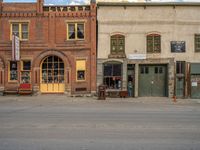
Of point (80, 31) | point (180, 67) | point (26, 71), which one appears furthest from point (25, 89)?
point (180, 67)

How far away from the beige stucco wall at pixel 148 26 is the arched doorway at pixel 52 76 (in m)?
3.75

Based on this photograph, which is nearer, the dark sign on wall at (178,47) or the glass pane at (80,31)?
the dark sign on wall at (178,47)

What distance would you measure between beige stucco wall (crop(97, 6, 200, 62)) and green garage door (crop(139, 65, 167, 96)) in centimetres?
119

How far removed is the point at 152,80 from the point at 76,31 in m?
7.86

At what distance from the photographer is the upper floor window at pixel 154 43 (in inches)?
1176

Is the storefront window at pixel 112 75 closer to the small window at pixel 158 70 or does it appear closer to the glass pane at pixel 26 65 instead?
the small window at pixel 158 70

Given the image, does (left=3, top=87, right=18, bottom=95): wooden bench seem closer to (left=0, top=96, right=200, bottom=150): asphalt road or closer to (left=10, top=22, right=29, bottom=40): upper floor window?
(left=10, top=22, right=29, bottom=40): upper floor window

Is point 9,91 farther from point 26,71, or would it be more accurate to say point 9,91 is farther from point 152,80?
point 152,80

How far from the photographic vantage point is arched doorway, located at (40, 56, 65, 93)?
30359 mm

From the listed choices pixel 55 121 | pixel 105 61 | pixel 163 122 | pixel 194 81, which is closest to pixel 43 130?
pixel 55 121

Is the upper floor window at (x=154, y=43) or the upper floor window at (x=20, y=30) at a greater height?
the upper floor window at (x=20, y=30)

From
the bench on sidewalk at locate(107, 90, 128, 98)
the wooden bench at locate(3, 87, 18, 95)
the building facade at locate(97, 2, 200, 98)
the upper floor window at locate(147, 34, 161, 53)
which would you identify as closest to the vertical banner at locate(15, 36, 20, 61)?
the wooden bench at locate(3, 87, 18, 95)

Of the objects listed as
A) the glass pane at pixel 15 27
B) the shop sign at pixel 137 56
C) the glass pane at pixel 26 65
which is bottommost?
the glass pane at pixel 26 65

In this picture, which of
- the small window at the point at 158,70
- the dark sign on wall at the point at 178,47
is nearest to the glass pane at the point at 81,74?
the small window at the point at 158,70
